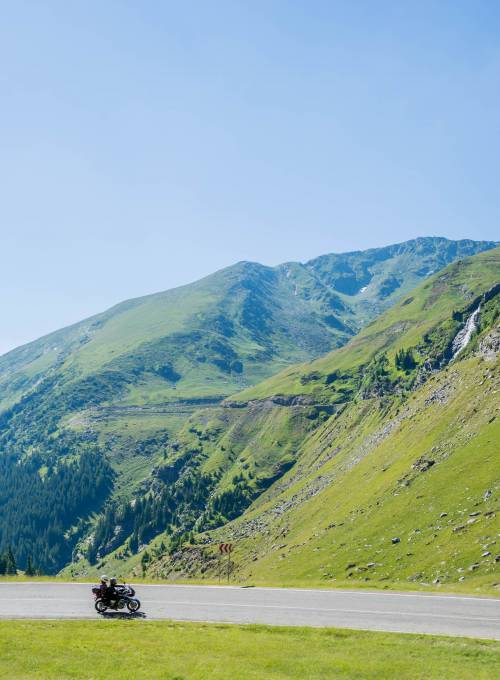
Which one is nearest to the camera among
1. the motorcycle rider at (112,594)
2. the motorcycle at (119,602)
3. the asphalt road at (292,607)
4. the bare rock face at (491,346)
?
the asphalt road at (292,607)

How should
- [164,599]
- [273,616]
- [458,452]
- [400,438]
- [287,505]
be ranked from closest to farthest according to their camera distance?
[273,616]
[164,599]
[458,452]
[400,438]
[287,505]

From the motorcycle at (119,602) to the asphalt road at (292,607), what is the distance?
0.65 metres

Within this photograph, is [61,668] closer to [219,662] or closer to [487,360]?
[219,662]

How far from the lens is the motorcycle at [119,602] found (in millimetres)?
36156

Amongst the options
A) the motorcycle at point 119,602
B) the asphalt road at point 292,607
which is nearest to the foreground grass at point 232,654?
the asphalt road at point 292,607

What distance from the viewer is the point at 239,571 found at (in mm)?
134375

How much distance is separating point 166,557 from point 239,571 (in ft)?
219

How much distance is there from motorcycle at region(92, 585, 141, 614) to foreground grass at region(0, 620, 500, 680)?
5179 mm

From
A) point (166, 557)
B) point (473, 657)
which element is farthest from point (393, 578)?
point (166, 557)

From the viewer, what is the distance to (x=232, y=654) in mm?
26031

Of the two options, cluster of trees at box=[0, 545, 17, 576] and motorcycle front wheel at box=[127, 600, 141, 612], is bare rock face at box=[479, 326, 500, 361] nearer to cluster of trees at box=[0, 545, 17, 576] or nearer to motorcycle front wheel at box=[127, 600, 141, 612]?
motorcycle front wheel at box=[127, 600, 141, 612]

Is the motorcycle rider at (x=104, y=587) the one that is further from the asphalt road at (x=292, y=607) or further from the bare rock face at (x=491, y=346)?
the bare rock face at (x=491, y=346)

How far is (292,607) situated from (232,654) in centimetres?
1235

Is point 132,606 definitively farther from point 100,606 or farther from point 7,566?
point 7,566
